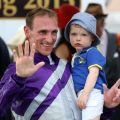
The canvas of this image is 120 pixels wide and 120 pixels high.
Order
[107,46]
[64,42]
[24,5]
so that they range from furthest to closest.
A: [24,5] < [107,46] < [64,42]

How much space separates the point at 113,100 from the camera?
389 centimetres

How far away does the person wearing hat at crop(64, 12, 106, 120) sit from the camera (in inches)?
147

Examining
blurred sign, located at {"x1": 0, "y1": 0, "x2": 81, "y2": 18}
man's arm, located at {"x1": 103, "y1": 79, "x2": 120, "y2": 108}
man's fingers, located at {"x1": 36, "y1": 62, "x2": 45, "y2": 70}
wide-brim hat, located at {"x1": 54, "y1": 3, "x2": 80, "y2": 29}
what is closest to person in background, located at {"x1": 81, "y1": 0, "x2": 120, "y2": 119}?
wide-brim hat, located at {"x1": 54, "y1": 3, "x2": 80, "y2": 29}

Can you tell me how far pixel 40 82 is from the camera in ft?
11.9

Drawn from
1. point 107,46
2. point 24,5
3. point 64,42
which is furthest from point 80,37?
point 24,5

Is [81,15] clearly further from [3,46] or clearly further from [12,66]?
[3,46]

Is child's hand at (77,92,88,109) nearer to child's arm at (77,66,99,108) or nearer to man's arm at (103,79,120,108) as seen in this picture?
child's arm at (77,66,99,108)

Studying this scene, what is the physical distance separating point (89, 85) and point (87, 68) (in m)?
0.16

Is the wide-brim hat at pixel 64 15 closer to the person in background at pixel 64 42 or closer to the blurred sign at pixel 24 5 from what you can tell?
the person in background at pixel 64 42

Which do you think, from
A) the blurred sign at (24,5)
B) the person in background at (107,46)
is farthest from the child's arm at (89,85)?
the blurred sign at (24,5)

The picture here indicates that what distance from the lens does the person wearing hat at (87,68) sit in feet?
12.2

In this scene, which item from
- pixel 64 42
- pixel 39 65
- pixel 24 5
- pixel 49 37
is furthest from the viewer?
pixel 24 5

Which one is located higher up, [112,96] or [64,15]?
[64,15]

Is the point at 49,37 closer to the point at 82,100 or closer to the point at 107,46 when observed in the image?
the point at 82,100
